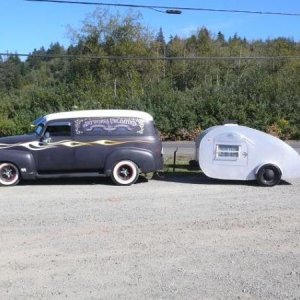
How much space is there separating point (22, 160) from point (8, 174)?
499mm

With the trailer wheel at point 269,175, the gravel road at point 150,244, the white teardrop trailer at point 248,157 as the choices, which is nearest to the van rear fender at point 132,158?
the gravel road at point 150,244

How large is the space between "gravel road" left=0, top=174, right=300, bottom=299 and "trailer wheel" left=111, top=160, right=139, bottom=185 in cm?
97

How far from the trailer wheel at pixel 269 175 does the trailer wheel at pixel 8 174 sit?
5977mm

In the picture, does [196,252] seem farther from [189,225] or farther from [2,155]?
[2,155]

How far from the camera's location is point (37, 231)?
812 cm

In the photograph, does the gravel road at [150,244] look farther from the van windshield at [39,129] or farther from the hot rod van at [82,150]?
the van windshield at [39,129]

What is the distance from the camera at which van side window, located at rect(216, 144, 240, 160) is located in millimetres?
13016

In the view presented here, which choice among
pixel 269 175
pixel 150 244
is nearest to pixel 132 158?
pixel 269 175

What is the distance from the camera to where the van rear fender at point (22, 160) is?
508 inches

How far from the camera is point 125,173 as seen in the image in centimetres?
1315

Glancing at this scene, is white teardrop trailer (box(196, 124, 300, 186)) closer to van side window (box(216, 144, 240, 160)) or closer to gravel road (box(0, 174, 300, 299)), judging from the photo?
van side window (box(216, 144, 240, 160))

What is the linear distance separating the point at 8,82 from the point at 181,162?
7237 centimetres

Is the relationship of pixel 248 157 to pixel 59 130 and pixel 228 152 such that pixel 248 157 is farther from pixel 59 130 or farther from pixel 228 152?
pixel 59 130

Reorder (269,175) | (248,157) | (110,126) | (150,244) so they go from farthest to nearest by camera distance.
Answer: (110,126) < (248,157) < (269,175) < (150,244)
